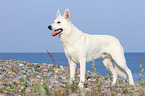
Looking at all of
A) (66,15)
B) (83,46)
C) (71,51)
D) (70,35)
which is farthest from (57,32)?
(83,46)

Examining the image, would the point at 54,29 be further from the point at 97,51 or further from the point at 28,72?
the point at 28,72

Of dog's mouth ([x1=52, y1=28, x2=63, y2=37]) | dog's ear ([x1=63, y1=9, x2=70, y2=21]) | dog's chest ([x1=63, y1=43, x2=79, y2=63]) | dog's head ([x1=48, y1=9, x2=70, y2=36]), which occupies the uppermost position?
dog's ear ([x1=63, y1=9, x2=70, y2=21])

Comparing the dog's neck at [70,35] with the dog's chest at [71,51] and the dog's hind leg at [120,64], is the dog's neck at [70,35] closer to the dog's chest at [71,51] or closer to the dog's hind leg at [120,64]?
the dog's chest at [71,51]

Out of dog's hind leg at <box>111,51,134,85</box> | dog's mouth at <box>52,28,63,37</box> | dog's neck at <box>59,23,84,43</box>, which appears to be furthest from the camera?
dog's hind leg at <box>111,51,134,85</box>

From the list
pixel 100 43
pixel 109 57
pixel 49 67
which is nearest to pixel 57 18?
pixel 100 43

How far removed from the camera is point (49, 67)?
12258 mm

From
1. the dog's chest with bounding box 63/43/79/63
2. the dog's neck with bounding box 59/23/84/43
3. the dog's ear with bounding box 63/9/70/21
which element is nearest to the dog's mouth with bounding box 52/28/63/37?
the dog's neck with bounding box 59/23/84/43

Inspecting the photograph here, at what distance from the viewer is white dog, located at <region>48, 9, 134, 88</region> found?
7051mm

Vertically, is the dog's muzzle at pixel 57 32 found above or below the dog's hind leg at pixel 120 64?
above

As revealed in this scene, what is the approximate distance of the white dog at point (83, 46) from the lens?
7.05 m

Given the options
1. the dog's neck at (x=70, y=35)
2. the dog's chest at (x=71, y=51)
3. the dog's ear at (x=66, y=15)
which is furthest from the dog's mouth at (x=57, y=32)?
the dog's chest at (x=71, y=51)

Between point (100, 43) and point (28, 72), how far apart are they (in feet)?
14.3

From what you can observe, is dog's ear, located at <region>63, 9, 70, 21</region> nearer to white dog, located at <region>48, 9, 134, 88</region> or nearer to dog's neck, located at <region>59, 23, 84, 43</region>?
white dog, located at <region>48, 9, 134, 88</region>

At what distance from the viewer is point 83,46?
7371mm
